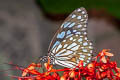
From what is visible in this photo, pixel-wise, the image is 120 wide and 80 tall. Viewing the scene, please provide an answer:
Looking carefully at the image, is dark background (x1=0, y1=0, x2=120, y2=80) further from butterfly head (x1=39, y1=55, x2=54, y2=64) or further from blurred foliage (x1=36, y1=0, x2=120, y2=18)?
butterfly head (x1=39, y1=55, x2=54, y2=64)

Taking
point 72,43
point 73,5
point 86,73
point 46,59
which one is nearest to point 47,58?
point 46,59

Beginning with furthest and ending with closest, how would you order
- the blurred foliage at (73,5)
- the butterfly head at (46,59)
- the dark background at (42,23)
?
the blurred foliage at (73,5)
the dark background at (42,23)
the butterfly head at (46,59)

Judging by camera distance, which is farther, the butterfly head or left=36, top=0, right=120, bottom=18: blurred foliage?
left=36, top=0, right=120, bottom=18: blurred foliage

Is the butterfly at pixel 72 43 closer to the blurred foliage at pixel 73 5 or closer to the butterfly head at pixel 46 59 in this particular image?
the butterfly head at pixel 46 59

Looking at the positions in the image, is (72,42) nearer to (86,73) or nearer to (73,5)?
(86,73)

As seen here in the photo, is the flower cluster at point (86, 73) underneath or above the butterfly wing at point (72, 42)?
underneath

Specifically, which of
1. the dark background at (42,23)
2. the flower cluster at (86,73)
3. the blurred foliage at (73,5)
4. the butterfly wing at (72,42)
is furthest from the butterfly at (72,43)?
the blurred foliage at (73,5)

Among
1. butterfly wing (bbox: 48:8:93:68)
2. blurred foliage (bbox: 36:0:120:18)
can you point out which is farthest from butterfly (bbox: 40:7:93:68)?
blurred foliage (bbox: 36:0:120:18)

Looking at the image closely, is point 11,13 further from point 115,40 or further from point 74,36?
point 74,36
